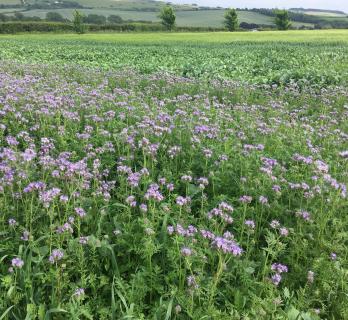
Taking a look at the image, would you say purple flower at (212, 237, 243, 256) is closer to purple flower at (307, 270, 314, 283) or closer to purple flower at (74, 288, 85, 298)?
purple flower at (307, 270, 314, 283)

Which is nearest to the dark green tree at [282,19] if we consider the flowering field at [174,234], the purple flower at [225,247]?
the flowering field at [174,234]

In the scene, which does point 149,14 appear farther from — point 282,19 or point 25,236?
point 25,236

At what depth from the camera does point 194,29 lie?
268 feet

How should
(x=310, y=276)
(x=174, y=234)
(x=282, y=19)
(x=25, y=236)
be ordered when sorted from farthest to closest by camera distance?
1. (x=282, y=19)
2. (x=174, y=234)
3. (x=25, y=236)
4. (x=310, y=276)

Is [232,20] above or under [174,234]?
under

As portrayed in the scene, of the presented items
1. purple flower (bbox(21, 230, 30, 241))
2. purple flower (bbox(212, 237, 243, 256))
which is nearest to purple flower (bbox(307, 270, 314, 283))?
purple flower (bbox(212, 237, 243, 256))

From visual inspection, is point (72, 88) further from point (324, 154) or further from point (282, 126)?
point (324, 154)

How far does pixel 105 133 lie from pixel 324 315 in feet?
11.7

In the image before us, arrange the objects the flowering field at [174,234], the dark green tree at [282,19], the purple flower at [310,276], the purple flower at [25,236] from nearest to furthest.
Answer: the flowering field at [174,234] < the purple flower at [310,276] < the purple flower at [25,236] < the dark green tree at [282,19]

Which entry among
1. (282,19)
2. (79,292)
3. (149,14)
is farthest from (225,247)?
(149,14)

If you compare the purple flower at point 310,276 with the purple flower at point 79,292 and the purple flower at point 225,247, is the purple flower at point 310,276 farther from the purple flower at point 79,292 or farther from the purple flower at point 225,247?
the purple flower at point 79,292

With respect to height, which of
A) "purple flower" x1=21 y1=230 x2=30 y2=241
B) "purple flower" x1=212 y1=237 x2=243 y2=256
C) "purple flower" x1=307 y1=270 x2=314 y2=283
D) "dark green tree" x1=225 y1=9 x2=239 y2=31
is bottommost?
"dark green tree" x1=225 y1=9 x2=239 y2=31

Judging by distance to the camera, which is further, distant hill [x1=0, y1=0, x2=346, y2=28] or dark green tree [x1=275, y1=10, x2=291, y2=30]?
distant hill [x1=0, y1=0, x2=346, y2=28]

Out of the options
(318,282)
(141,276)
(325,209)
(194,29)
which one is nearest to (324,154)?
(325,209)
